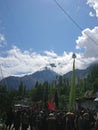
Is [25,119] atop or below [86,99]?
below

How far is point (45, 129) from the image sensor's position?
65.7 feet

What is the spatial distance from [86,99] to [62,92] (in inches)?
4007

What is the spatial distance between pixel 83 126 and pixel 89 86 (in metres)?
132

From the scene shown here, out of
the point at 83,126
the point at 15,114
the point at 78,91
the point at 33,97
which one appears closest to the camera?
the point at 83,126

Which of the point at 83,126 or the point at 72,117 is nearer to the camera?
the point at 83,126

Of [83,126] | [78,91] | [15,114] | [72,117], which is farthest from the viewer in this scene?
[78,91]

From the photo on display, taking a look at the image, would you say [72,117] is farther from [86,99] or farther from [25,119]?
[86,99]

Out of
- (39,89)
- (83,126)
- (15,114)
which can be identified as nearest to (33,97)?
(39,89)

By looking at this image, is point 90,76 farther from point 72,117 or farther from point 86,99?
point 72,117

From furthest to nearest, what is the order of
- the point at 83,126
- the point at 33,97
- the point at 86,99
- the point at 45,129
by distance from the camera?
the point at 33,97 < the point at 86,99 < the point at 45,129 < the point at 83,126

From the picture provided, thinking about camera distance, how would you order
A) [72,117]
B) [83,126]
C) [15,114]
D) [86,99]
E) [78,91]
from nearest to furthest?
[83,126] < [72,117] < [15,114] < [86,99] < [78,91]

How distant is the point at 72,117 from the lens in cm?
1773

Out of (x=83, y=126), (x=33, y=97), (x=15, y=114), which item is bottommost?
(x=83, y=126)

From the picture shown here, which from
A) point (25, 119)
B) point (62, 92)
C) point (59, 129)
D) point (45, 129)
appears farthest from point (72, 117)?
point (62, 92)
